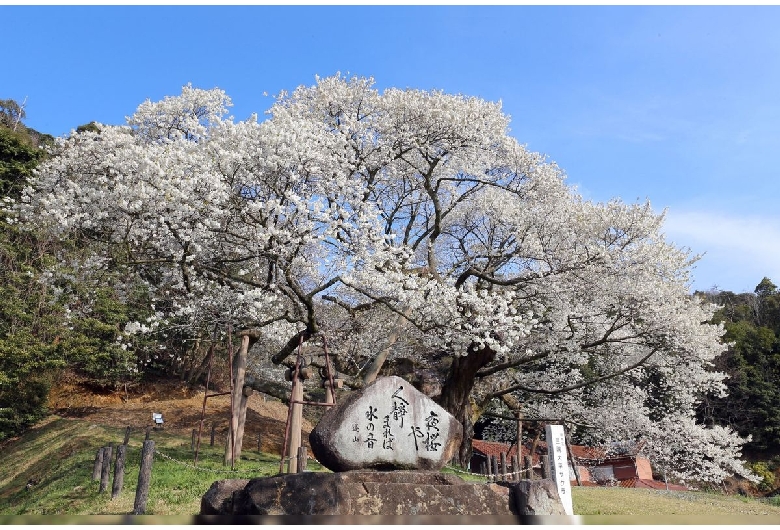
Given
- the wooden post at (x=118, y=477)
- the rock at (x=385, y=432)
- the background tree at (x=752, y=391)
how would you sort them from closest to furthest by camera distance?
the rock at (x=385, y=432) → the wooden post at (x=118, y=477) → the background tree at (x=752, y=391)

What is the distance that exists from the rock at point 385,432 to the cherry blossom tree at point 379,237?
550 centimetres

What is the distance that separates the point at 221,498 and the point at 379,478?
254cm

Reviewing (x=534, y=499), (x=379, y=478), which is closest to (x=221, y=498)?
(x=379, y=478)

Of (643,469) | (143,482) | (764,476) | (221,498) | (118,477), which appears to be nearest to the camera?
(221,498)

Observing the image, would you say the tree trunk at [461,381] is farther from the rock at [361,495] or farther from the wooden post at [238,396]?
the rock at [361,495]

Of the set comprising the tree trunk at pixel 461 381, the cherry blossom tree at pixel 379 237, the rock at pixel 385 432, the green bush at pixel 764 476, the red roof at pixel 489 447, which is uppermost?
the cherry blossom tree at pixel 379 237

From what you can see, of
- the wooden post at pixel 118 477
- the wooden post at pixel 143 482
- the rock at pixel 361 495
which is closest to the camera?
the rock at pixel 361 495

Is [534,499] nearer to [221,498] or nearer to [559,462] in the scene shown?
[559,462]

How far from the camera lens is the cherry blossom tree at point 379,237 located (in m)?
14.1

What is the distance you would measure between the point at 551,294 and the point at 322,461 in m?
13.2

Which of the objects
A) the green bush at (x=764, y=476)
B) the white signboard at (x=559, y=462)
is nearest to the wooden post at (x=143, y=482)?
the white signboard at (x=559, y=462)

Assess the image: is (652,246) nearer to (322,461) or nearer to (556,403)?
(556,403)

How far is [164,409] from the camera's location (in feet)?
89.7

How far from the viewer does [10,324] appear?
22469mm
